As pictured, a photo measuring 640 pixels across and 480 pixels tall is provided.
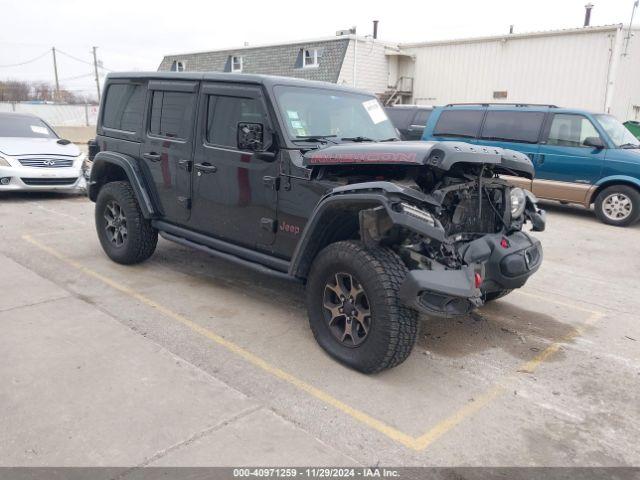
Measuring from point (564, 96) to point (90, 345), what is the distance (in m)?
18.8

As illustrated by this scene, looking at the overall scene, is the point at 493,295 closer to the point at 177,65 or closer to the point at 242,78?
the point at 242,78

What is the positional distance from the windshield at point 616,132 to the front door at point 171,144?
7548mm

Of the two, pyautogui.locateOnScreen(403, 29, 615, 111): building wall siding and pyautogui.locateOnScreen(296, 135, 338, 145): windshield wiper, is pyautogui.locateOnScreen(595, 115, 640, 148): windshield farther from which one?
pyautogui.locateOnScreen(403, 29, 615, 111): building wall siding

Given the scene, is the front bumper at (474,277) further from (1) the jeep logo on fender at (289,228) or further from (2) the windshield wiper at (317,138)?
(2) the windshield wiper at (317,138)

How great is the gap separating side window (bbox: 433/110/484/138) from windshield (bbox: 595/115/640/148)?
213 cm

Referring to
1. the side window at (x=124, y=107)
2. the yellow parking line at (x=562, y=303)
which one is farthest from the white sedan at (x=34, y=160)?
the yellow parking line at (x=562, y=303)

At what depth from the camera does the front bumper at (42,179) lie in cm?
920

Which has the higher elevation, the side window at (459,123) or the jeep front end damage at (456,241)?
the side window at (459,123)

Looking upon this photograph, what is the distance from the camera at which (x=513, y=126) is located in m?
10.1

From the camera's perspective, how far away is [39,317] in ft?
14.5

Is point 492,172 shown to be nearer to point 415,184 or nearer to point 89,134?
point 415,184

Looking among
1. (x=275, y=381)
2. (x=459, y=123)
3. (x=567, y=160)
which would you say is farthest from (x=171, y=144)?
(x=567, y=160)

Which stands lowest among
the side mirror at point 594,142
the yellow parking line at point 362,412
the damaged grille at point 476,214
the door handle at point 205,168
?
the yellow parking line at point 362,412

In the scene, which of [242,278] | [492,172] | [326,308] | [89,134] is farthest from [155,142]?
[89,134]
